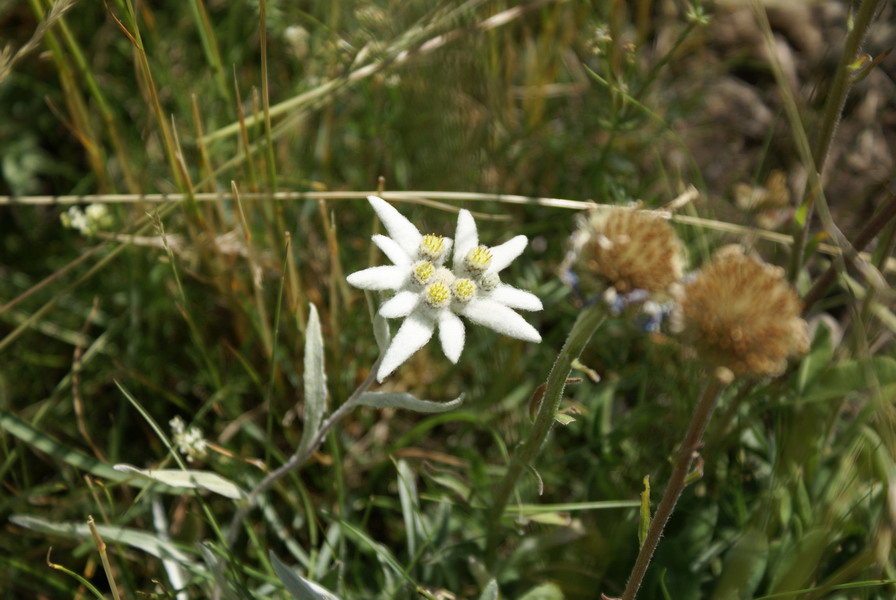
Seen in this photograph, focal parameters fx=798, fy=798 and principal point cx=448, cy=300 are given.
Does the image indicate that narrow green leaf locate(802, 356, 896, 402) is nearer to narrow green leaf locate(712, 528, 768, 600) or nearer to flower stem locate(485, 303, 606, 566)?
narrow green leaf locate(712, 528, 768, 600)

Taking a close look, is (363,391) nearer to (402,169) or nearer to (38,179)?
(402,169)

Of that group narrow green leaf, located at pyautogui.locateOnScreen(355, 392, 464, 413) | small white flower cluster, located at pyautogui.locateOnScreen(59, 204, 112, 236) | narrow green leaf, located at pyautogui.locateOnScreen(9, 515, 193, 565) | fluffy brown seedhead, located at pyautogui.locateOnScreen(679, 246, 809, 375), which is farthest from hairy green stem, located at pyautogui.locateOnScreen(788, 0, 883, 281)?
small white flower cluster, located at pyautogui.locateOnScreen(59, 204, 112, 236)

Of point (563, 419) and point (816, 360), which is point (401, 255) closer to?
point (563, 419)

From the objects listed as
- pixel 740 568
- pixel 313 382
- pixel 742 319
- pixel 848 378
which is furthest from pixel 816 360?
pixel 313 382

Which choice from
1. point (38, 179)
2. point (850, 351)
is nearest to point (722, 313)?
point (850, 351)

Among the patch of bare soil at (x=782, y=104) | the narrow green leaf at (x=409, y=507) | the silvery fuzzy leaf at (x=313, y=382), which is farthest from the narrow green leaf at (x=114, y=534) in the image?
the patch of bare soil at (x=782, y=104)

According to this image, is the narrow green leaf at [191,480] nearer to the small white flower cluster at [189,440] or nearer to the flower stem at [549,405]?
the small white flower cluster at [189,440]
